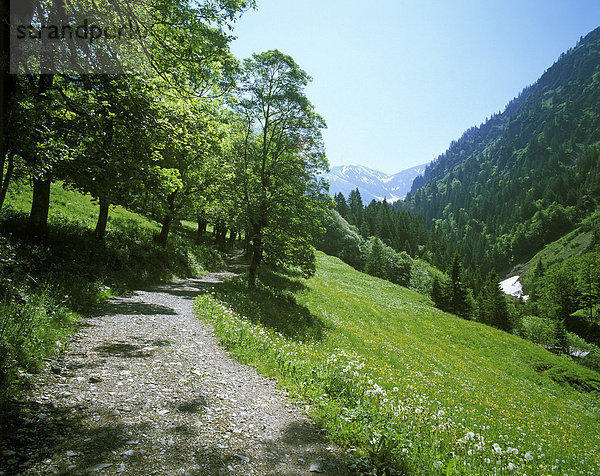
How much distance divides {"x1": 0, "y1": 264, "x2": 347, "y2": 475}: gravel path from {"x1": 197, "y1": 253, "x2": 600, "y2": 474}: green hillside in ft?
3.39

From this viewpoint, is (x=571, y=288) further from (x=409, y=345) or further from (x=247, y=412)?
(x=247, y=412)

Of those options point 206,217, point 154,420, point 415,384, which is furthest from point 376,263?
point 154,420

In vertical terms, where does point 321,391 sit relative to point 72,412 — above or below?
below

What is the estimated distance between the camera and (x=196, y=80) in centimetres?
1137

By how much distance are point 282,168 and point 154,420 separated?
1964cm

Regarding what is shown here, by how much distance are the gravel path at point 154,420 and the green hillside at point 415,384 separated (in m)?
1.03

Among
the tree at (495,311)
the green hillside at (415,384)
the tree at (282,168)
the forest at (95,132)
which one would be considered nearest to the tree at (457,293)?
the tree at (495,311)

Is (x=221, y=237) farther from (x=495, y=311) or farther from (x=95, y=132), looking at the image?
(x=495, y=311)

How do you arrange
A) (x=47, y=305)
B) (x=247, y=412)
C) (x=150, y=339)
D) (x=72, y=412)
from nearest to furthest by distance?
1. (x=72, y=412)
2. (x=247, y=412)
3. (x=47, y=305)
4. (x=150, y=339)

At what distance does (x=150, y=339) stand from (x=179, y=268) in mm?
16780

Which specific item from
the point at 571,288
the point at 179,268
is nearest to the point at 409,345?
the point at 179,268

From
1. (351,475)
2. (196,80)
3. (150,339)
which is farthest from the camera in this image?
(196,80)

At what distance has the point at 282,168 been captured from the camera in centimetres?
2272

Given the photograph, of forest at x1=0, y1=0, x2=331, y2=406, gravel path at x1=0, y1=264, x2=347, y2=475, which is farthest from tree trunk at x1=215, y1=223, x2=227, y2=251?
gravel path at x1=0, y1=264, x2=347, y2=475
